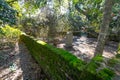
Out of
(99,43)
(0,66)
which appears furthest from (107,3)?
(0,66)

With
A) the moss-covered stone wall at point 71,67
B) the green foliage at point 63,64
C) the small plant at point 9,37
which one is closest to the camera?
the moss-covered stone wall at point 71,67

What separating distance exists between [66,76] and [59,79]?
750mm

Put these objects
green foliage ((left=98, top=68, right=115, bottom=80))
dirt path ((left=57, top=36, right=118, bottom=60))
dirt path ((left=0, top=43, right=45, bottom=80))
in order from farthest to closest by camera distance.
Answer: dirt path ((left=57, top=36, right=118, bottom=60)) → dirt path ((left=0, top=43, right=45, bottom=80)) → green foliage ((left=98, top=68, right=115, bottom=80))

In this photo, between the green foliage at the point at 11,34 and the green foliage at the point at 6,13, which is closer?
the green foliage at the point at 6,13

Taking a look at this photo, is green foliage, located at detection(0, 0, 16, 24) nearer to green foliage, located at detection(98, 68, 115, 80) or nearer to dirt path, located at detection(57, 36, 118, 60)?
green foliage, located at detection(98, 68, 115, 80)

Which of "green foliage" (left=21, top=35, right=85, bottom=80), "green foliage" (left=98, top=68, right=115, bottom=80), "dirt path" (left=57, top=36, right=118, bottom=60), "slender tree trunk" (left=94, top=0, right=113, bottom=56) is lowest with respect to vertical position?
"dirt path" (left=57, top=36, right=118, bottom=60)

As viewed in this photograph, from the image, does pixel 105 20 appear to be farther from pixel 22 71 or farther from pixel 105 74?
pixel 22 71

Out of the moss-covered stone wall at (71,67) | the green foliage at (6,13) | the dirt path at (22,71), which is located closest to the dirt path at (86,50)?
the dirt path at (22,71)

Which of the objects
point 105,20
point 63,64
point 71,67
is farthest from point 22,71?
point 105,20

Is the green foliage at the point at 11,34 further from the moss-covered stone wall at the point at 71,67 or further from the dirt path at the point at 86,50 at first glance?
the moss-covered stone wall at the point at 71,67

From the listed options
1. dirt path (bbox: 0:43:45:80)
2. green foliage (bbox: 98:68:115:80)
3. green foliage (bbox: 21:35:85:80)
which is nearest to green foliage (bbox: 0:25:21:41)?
dirt path (bbox: 0:43:45:80)

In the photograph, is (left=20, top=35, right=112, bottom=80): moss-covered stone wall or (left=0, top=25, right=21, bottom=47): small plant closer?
(left=20, top=35, right=112, bottom=80): moss-covered stone wall

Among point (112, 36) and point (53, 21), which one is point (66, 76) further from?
point (112, 36)

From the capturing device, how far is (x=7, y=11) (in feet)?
18.1
